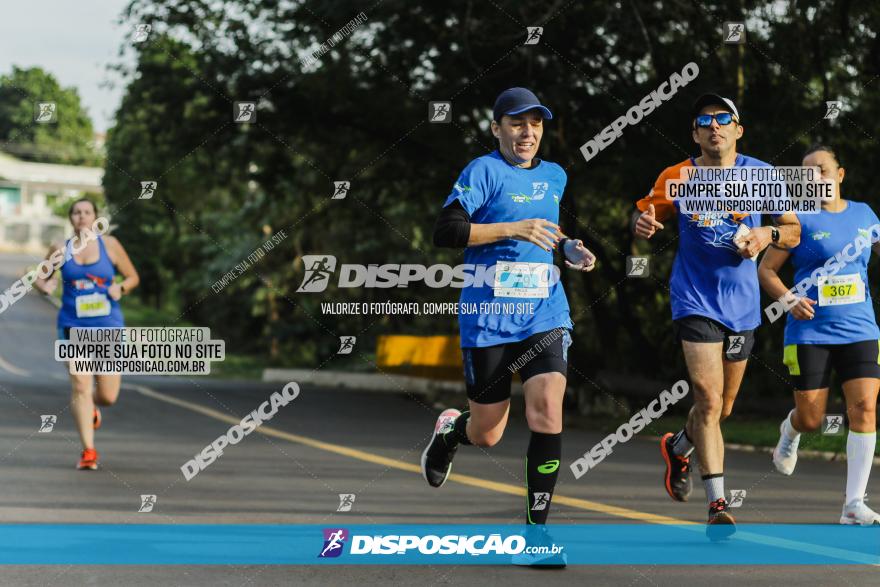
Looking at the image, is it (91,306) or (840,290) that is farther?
(91,306)

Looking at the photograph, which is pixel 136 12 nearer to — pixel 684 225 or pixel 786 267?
pixel 786 267

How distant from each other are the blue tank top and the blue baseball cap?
198 inches

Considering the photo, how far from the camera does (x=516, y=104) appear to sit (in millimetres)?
6586

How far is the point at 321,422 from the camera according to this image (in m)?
16.7

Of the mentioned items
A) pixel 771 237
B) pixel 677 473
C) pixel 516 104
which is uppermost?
pixel 516 104

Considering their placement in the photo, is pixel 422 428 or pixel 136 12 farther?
pixel 136 12

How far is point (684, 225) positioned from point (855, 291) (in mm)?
1278

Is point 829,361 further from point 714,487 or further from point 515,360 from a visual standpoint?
point 515,360

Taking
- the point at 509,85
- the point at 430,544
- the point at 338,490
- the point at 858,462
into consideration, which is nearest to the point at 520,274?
the point at 430,544

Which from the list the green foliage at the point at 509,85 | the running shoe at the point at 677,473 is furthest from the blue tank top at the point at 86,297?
the green foliage at the point at 509,85

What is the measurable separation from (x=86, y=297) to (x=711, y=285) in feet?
17.6

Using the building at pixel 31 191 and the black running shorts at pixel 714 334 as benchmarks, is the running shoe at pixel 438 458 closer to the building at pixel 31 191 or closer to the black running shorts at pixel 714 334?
the black running shorts at pixel 714 334

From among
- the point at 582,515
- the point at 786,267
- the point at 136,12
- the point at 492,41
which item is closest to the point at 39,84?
the point at 136,12

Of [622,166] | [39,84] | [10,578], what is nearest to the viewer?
[10,578]
